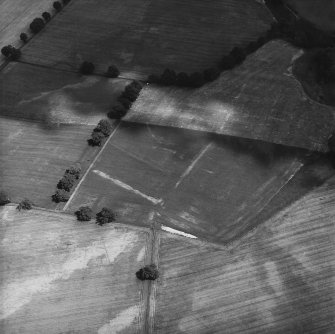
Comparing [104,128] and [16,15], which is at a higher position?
[16,15]

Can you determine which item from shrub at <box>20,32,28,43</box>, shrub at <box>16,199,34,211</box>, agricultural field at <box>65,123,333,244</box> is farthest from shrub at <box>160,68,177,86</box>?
shrub at <box>20,32,28,43</box>

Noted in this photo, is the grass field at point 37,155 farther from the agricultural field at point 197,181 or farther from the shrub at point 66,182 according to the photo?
the agricultural field at point 197,181

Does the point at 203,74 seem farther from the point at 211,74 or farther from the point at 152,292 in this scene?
the point at 152,292

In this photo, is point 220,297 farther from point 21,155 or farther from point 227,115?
point 21,155

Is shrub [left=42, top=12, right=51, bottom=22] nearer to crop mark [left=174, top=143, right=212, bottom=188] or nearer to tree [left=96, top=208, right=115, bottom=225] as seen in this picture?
crop mark [left=174, top=143, right=212, bottom=188]

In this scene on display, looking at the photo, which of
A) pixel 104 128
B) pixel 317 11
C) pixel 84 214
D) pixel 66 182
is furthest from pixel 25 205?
pixel 317 11
